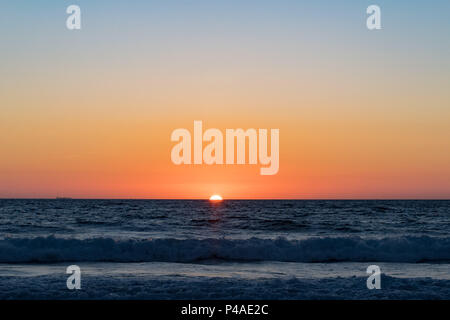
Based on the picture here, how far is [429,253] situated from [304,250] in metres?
5.95

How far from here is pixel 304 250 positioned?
74.4 feet

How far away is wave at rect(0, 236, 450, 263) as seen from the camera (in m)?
20.8

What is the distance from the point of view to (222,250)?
72.6 feet

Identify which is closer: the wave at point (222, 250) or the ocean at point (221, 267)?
the ocean at point (221, 267)

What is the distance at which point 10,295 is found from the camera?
11.9 metres

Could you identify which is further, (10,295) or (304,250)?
(304,250)

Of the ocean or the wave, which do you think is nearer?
the ocean

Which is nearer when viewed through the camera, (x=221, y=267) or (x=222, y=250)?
(x=221, y=267)

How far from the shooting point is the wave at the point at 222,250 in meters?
20.8
